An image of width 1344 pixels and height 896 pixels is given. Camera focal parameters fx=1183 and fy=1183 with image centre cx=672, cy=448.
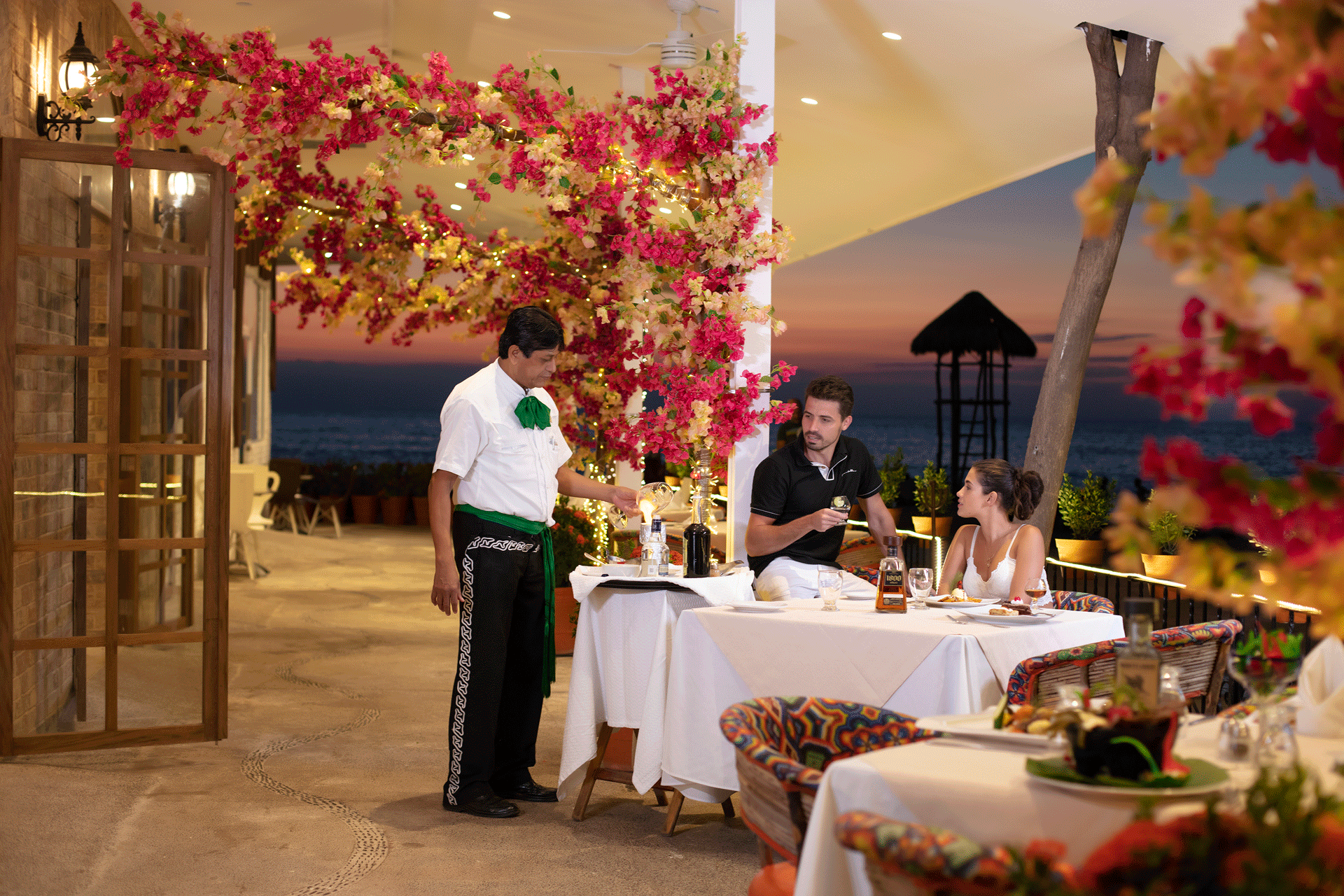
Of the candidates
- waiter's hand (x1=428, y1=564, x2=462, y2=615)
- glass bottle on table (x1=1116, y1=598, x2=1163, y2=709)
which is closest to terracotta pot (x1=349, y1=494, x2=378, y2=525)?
waiter's hand (x1=428, y1=564, x2=462, y2=615)

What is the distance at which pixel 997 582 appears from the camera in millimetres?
4121

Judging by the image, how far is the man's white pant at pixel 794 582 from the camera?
420cm

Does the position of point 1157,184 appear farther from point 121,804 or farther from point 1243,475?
point 1243,475

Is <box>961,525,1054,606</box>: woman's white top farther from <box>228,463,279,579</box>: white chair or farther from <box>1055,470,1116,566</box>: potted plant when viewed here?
<box>228,463,279,579</box>: white chair

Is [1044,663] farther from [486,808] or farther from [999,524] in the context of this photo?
[486,808]

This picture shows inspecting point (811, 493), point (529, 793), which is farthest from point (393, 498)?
point (811, 493)

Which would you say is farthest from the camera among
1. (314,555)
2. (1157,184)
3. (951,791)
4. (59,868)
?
(1157,184)

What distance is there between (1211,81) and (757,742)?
1.46 m

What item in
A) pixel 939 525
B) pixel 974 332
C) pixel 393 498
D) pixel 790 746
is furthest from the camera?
pixel 393 498

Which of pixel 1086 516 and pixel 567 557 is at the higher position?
pixel 1086 516

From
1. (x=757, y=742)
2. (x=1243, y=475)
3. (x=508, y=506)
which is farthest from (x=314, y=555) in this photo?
(x=1243, y=475)

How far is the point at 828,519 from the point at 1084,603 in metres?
0.89

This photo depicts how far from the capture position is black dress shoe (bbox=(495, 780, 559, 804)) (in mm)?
4262

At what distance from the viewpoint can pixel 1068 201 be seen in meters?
16.0
